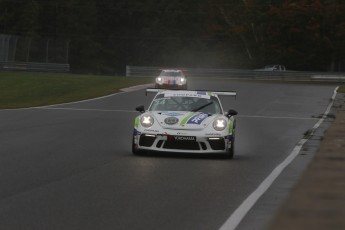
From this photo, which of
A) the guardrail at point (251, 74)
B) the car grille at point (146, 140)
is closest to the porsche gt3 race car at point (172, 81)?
the guardrail at point (251, 74)

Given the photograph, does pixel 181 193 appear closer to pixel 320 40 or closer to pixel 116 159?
pixel 116 159

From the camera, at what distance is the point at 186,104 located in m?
15.4

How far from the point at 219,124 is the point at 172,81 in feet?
96.3

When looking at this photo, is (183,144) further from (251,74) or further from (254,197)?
(251,74)

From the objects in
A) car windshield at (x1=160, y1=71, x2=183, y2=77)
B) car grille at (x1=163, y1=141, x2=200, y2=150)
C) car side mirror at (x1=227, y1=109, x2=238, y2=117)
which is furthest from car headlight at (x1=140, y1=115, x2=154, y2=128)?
car windshield at (x1=160, y1=71, x2=183, y2=77)

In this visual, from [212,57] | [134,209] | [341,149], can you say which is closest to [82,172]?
[134,209]

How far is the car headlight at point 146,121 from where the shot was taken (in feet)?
46.8

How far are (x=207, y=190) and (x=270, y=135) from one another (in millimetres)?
10357

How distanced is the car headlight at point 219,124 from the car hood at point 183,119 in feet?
0.36

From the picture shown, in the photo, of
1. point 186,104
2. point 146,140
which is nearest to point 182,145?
point 146,140

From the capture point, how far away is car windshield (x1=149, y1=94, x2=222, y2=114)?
1520 cm

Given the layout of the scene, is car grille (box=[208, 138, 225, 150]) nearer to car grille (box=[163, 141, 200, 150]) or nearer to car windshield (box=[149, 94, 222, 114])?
car grille (box=[163, 141, 200, 150])

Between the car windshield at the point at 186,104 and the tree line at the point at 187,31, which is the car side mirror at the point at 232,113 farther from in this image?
the tree line at the point at 187,31

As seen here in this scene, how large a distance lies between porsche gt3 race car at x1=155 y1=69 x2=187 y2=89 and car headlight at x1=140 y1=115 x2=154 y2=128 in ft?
94.4
